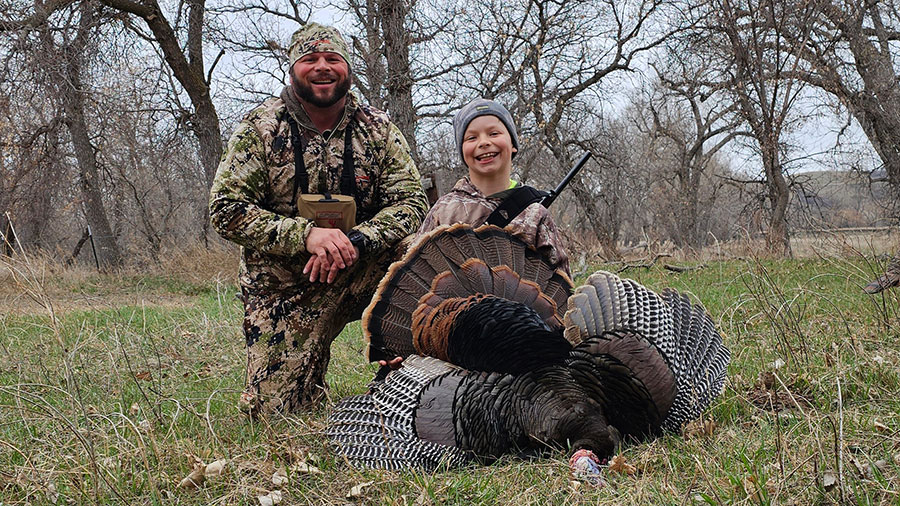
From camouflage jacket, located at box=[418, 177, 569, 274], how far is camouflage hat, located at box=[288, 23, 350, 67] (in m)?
0.96

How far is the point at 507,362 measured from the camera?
2.85 meters

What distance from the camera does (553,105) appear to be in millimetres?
16594

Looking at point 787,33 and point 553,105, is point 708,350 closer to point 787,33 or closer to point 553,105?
point 787,33

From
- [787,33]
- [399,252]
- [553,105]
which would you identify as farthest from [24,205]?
[787,33]

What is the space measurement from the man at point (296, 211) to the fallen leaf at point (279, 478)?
950mm

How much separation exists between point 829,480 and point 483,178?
7.00 feet

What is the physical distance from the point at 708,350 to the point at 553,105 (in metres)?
14.3

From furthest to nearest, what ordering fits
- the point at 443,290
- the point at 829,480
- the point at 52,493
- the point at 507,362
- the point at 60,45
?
1. the point at 60,45
2. the point at 443,290
3. the point at 507,362
4. the point at 52,493
5. the point at 829,480

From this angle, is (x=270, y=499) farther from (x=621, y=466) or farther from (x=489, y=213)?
(x=489, y=213)

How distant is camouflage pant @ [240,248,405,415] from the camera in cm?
352

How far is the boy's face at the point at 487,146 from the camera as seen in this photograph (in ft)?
11.3

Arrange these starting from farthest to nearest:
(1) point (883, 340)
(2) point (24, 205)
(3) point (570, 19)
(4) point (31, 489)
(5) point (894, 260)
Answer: (2) point (24, 205) < (3) point (570, 19) < (5) point (894, 260) < (1) point (883, 340) < (4) point (31, 489)

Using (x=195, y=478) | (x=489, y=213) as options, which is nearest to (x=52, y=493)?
(x=195, y=478)

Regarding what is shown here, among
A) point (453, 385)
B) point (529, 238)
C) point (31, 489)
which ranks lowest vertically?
point (31, 489)
